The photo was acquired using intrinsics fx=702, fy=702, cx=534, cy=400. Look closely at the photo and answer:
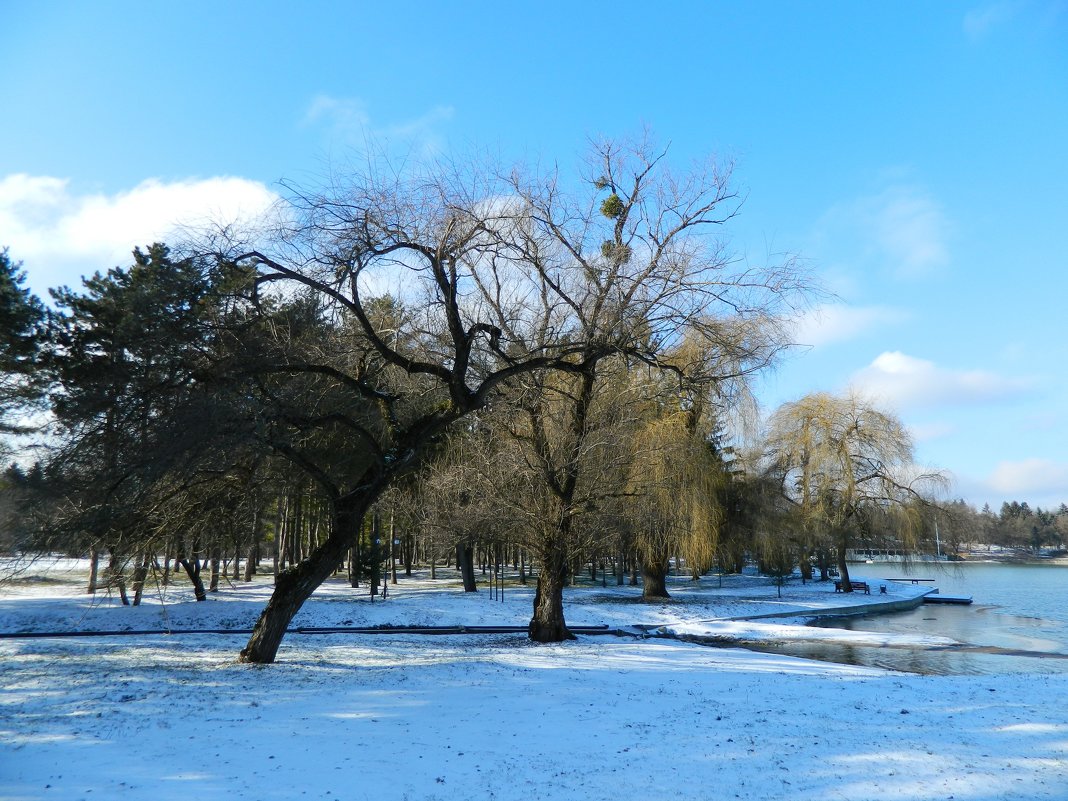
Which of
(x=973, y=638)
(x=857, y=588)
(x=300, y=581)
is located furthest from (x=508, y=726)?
(x=857, y=588)

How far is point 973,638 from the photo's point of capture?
21.3m

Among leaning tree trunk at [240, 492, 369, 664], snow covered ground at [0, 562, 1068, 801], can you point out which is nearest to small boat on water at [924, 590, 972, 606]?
snow covered ground at [0, 562, 1068, 801]

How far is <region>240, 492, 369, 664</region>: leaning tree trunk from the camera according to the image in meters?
11.7

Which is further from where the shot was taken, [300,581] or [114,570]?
[300,581]

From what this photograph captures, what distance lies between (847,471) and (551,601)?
26.6 m

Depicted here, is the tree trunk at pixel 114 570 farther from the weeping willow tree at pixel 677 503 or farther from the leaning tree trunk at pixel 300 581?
the weeping willow tree at pixel 677 503

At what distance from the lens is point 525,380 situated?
1389 cm

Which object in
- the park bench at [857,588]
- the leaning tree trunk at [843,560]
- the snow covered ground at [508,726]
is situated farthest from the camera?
the park bench at [857,588]

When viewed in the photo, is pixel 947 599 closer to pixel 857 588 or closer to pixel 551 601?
pixel 857 588

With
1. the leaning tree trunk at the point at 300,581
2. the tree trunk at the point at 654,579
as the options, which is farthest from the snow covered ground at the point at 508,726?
the tree trunk at the point at 654,579

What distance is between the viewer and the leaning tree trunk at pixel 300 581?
11703mm

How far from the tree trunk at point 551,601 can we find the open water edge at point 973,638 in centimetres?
561

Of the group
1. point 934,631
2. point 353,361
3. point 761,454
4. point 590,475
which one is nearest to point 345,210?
point 353,361

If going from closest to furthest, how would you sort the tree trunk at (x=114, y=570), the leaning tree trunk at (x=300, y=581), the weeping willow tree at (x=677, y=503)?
1. the tree trunk at (x=114, y=570)
2. the leaning tree trunk at (x=300, y=581)
3. the weeping willow tree at (x=677, y=503)
